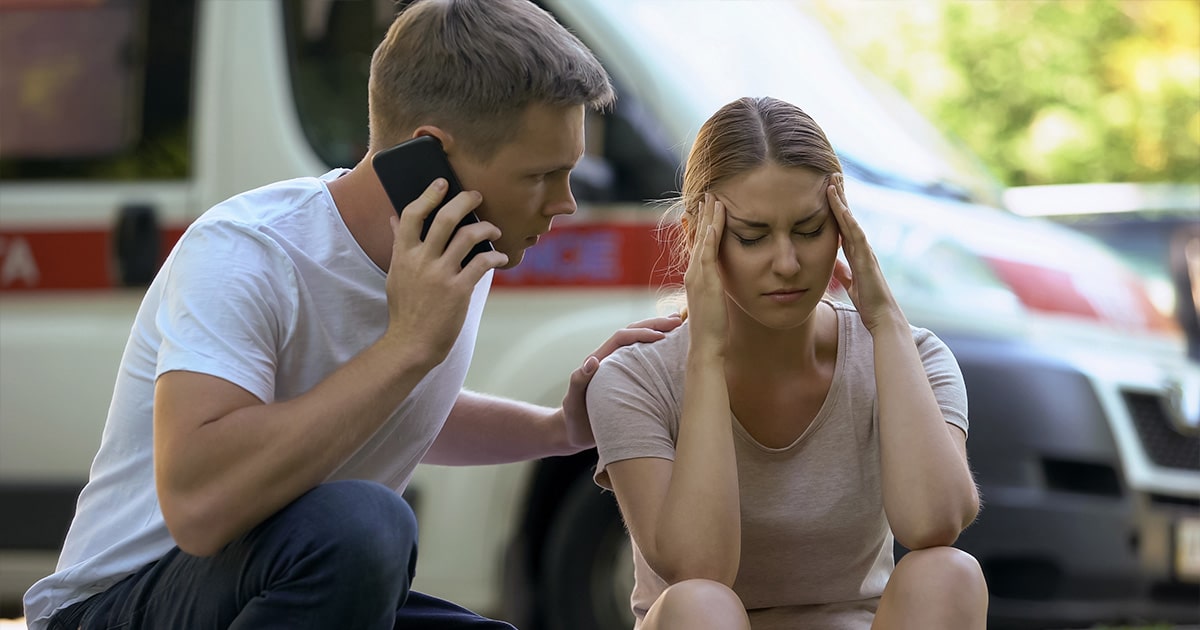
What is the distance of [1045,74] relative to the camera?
1664 cm

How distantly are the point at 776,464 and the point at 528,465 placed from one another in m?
1.64

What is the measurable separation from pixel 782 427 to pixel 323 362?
865 millimetres

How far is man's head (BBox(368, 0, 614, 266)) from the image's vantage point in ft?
8.17

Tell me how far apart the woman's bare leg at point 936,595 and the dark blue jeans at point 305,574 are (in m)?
0.80

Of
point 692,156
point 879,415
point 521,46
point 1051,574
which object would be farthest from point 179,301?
point 1051,574

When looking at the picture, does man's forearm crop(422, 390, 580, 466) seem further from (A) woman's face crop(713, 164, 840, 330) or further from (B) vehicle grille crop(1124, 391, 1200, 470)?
(B) vehicle grille crop(1124, 391, 1200, 470)

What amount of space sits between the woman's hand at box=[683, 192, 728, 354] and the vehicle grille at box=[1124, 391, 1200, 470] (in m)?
2.12

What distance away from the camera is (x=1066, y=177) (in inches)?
665

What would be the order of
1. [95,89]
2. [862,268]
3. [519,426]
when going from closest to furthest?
[862,268] < [519,426] < [95,89]

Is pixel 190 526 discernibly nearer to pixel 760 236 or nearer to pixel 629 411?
pixel 629 411

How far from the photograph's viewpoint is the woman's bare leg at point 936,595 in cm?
251

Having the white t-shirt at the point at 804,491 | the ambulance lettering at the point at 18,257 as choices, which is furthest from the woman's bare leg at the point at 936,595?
the ambulance lettering at the point at 18,257

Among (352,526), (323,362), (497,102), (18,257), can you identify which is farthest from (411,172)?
(18,257)

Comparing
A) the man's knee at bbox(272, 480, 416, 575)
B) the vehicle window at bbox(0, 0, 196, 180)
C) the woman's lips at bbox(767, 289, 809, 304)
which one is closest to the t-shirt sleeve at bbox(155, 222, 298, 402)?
the man's knee at bbox(272, 480, 416, 575)
